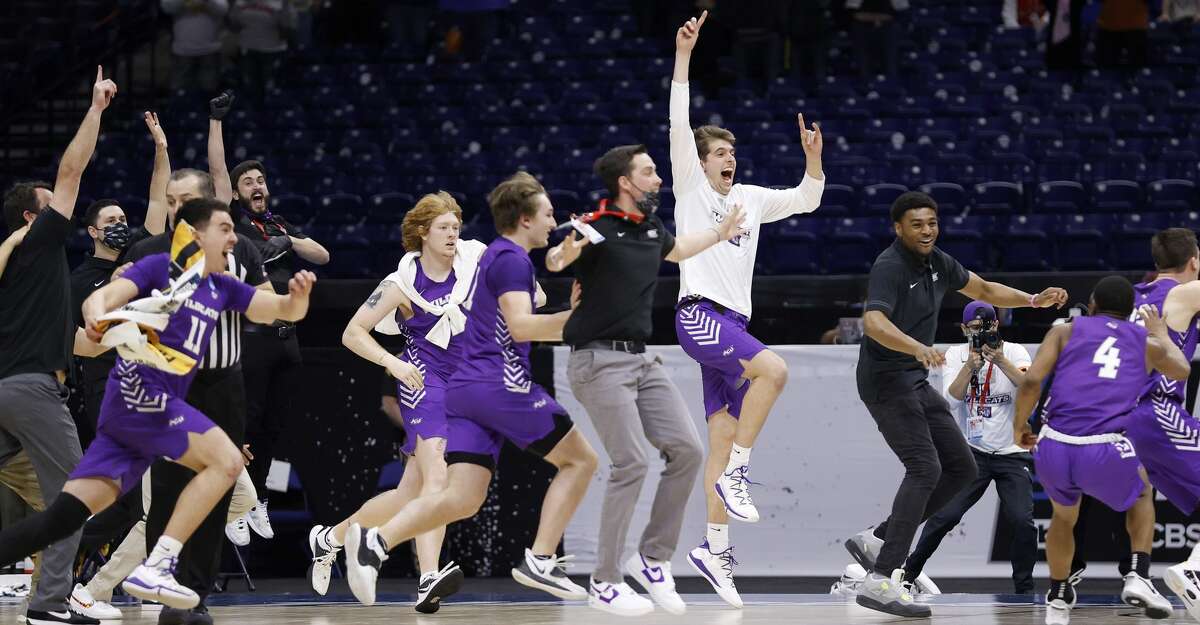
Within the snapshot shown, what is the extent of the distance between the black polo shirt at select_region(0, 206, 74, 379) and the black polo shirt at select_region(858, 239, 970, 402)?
4.21 metres

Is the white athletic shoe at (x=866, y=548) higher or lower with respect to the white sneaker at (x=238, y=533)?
higher

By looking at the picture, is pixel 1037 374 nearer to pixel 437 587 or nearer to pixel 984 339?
pixel 984 339

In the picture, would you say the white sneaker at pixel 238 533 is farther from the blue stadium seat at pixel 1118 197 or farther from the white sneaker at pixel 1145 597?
the blue stadium seat at pixel 1118 197

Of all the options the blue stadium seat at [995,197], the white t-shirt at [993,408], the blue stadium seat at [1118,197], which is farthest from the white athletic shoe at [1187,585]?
the blue stadium seat at [1118,197]

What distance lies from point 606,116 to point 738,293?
10143mm

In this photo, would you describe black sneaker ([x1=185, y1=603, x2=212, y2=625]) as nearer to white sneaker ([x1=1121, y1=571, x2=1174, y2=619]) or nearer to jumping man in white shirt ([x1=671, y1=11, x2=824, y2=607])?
jumping man in white shirt ([x1=671, y1=11, x2=824, y2=607])

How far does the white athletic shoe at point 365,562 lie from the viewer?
24.1 feet

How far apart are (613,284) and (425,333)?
1.79 meters

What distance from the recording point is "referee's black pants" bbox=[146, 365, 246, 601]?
269 inches

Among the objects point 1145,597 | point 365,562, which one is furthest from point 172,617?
point 1145,597

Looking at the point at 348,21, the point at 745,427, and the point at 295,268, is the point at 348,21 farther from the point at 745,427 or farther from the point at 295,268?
the point at 745,427

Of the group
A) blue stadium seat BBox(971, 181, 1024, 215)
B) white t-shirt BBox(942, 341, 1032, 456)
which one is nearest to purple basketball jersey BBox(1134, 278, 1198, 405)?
white t-shirt BBox(942, 341, 1032, 456)

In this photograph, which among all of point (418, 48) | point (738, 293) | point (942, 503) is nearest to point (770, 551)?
point (942, 503)

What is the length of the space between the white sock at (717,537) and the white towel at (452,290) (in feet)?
5.75
